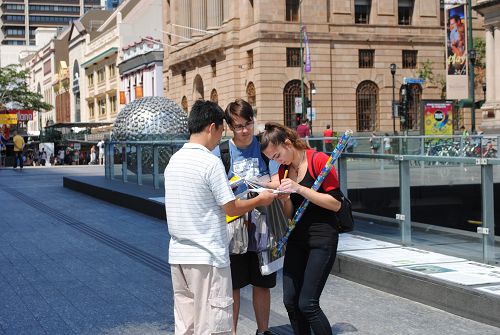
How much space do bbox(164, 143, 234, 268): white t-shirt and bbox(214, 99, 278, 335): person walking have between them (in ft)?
3.65

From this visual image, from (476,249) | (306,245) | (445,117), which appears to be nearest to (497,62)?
(445,117)

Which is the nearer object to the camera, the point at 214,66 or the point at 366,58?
the point at 366,58

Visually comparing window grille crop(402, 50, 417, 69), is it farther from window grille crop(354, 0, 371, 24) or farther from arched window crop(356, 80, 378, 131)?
window grille crop(354, 0, 371, 24)

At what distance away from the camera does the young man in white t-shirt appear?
4785 millimetres

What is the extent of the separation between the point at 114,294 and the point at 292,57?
4915 centimetres

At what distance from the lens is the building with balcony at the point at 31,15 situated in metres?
178

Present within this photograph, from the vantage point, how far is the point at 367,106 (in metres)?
59.0

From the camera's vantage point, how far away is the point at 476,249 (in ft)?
28.0

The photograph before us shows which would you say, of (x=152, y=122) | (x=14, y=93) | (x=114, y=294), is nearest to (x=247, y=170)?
(x=114, y=294)

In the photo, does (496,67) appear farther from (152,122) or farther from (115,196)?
(115,196)

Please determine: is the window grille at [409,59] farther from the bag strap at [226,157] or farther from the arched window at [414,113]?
the bag strap at [226,157]

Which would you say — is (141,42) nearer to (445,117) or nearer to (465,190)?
(445,117)

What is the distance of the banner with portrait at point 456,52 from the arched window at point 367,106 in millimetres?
19836

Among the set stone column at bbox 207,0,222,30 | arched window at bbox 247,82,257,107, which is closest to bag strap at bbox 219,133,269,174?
arched window at bbox 247,82,257,107
